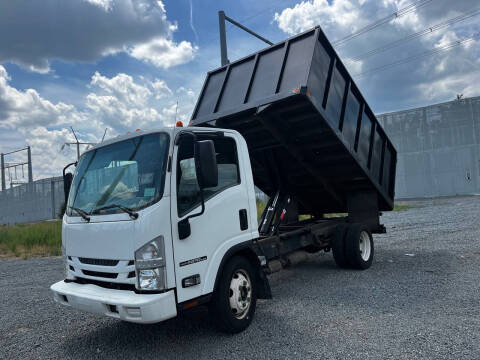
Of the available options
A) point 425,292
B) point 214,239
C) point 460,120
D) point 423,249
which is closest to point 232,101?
point 214,239

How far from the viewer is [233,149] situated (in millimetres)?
4668

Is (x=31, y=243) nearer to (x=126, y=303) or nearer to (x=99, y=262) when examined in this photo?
(x=99, y=262)

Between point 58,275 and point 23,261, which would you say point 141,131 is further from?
point 23,261

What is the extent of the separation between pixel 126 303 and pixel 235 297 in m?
1.33

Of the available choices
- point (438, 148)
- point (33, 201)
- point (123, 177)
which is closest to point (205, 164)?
point (123, 177)

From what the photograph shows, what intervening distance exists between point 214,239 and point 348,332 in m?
1.74

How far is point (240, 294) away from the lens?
14.1 ft

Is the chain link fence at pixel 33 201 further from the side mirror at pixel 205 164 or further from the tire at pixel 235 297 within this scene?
the side mirror at pixel 205 164

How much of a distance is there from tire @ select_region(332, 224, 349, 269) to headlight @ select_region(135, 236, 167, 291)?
426 centimetres

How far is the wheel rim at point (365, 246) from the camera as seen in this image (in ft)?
23.6

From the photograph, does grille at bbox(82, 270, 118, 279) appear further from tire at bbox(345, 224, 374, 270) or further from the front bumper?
tire at bbox(345, 224, 374, 270)

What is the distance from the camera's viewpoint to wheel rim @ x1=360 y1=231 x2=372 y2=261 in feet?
23.6

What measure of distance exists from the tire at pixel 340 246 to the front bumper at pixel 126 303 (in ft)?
13.7

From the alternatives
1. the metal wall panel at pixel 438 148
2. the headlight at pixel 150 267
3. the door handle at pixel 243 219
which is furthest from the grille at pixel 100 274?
the metal wall panel at pixel 438 148
